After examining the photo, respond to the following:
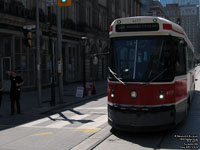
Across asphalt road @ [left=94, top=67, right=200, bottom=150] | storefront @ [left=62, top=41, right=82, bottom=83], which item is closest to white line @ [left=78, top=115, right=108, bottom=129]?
asphalt road @ [left=94, top=67, right=200, bottom=150]

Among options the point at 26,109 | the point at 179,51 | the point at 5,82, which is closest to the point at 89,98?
the point at 26,109

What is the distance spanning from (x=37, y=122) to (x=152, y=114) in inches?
207

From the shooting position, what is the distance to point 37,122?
420 inches

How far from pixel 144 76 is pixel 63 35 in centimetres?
2264

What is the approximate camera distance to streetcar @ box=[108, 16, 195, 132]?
7.15m

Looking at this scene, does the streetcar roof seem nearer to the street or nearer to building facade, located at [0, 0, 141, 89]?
the street

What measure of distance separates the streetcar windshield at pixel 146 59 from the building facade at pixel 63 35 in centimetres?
380

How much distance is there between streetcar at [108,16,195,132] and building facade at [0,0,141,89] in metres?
3.73

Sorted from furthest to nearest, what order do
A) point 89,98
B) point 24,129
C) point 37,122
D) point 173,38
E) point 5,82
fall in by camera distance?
point 5,82 < point 89,98 < point 37,122 < point 24,129 < point 173,38

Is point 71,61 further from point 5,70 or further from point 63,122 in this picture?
point 63,122

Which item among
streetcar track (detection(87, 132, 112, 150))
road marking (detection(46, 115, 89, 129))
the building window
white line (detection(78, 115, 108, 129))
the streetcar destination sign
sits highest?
the building window

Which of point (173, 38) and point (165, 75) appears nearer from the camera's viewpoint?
point (165, 75)

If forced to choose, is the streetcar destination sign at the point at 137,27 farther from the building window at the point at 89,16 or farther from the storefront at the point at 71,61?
the building window at the point at 89,16

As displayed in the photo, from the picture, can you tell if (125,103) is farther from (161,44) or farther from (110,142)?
(161,44)
